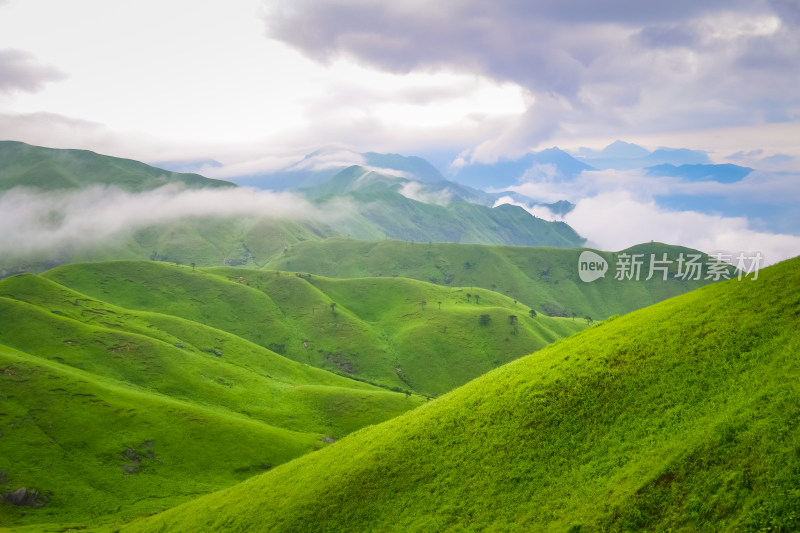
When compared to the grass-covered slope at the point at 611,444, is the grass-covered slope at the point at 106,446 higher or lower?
lower

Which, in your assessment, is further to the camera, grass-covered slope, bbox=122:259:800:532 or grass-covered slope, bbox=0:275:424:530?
grass-covered slope, bbox=0:275:424:530

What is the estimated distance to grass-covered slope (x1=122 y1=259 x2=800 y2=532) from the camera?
30.1 metres

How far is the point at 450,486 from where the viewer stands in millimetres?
44469

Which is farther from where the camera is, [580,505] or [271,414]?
[271,414]

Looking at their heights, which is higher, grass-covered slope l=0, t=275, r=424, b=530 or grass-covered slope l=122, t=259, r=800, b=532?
grass-covered slope l=122, t=259, r=800, b=532

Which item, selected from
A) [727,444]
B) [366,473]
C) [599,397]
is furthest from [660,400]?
[366,473]

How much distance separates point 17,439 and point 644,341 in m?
165

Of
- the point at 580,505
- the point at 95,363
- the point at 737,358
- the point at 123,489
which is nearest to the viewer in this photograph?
the point at 580,505

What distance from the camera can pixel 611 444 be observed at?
38781 mm

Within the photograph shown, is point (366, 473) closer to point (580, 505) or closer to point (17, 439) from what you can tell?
point (580, 505)

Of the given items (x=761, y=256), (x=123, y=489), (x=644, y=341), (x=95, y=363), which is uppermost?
(x=761, y=256)

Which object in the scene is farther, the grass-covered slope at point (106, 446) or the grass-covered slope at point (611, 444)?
the grass-covered slope at point (106, 446)

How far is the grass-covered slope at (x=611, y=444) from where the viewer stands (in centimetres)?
3014

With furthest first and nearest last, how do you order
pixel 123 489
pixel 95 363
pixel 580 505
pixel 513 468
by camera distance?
pixel 95 363 → pixel 123 489 → pixel 513 468 → pixel 580 505
